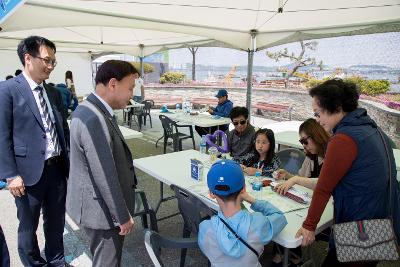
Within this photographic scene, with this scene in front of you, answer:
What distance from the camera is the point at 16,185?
181 centimetres

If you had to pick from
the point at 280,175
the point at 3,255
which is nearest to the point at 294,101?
the point at 280,175

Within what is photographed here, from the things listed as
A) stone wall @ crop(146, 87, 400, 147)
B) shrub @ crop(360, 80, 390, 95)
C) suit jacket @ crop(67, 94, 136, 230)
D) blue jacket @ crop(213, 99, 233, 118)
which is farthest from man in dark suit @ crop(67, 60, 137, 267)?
shrub @ crop(360, 80, 390, 95)

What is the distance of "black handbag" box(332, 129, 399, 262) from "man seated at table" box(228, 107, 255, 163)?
Answer: 7.31ft

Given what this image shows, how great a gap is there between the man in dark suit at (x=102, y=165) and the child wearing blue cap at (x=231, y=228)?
473 mm

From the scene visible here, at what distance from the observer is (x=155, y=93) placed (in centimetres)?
1434

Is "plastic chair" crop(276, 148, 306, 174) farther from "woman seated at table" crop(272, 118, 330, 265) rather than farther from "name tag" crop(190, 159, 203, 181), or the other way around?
"name tag" crop(190, 159, 203, 181)

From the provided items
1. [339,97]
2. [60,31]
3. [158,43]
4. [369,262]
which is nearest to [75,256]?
[369,262]

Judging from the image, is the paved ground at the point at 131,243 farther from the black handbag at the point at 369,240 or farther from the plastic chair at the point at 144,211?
the black handbag at the point at 369,240

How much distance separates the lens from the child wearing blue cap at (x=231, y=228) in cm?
126

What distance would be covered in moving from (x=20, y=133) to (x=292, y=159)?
2.32 meters

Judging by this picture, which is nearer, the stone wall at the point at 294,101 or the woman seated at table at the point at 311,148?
the woman seated at table at the point at 311,148

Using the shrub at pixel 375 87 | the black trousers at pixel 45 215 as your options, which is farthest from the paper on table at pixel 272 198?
the shrub at pixel 375 87

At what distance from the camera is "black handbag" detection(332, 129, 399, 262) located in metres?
1.32

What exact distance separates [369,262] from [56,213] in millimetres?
2064
